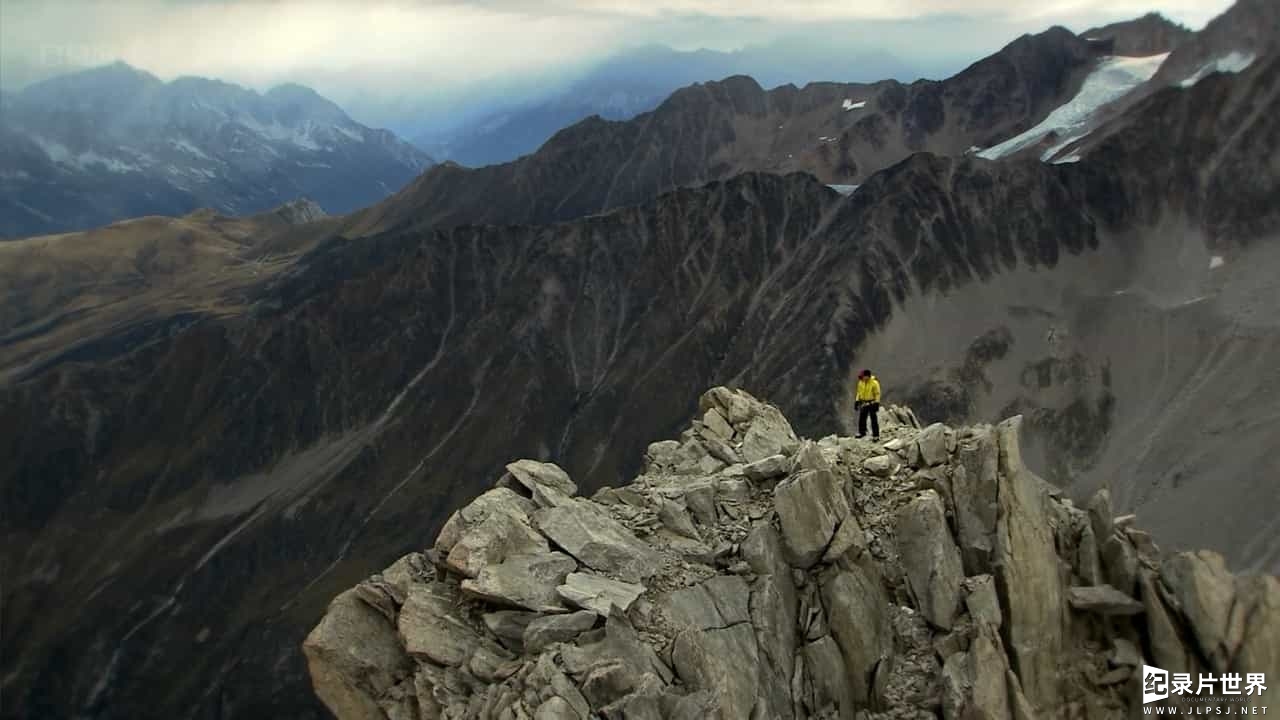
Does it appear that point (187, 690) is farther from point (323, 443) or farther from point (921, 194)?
point (921, 194)

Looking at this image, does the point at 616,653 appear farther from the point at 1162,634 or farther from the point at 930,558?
the point at 1162,634

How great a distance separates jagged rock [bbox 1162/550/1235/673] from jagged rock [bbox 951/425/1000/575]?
4.20 meters

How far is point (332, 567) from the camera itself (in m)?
114

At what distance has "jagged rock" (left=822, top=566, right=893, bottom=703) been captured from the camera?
1894 cm

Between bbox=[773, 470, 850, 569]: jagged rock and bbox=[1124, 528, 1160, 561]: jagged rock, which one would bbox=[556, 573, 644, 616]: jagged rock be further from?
bbox=[1124, 528, 1160, 561]: jagged rock

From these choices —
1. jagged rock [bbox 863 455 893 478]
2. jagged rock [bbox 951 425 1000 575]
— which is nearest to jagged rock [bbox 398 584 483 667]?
jagged rock [bbox 863 455 893 478]

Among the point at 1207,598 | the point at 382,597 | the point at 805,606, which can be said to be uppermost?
the point at 382,597

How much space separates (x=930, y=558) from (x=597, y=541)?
739 centimetres

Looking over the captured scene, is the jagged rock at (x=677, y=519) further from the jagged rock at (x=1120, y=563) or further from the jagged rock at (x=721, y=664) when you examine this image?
the jagged rock at (x=1120, y=563)

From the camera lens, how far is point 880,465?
72.7 feet

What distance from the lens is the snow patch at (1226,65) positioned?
143 m

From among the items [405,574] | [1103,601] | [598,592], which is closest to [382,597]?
[405,574]

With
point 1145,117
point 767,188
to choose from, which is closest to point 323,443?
point 767,188

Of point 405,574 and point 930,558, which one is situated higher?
point 405,574
